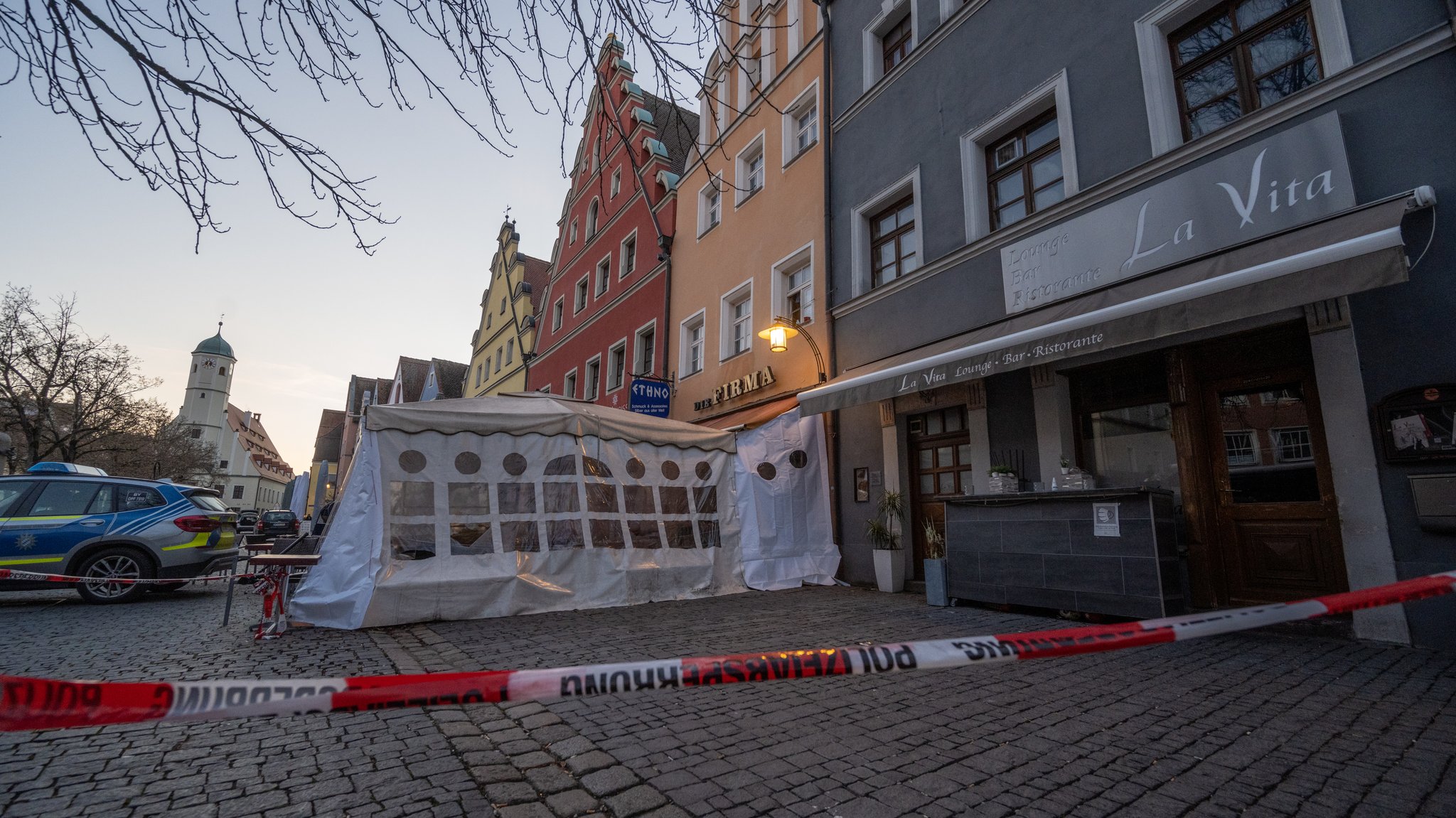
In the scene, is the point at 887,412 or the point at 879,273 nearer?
the point at 887,412

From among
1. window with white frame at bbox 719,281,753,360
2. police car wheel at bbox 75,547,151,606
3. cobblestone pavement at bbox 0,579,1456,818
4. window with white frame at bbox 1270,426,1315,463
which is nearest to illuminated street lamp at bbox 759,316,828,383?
window with white frame at bbox 719,281,753,360

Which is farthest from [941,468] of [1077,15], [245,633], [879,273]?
[245,633]

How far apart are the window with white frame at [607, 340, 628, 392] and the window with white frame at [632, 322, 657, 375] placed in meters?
0.67

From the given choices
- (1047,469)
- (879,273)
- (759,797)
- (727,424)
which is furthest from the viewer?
(727,424)

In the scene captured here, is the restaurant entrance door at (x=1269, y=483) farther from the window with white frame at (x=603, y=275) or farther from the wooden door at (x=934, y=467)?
the window with white frame at (x=603, y=275)

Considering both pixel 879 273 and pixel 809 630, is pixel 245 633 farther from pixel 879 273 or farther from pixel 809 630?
pixel 879 273

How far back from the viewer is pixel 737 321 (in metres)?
13.9

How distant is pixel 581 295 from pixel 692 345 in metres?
8.65

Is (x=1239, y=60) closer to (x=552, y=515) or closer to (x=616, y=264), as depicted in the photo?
(x=552, y=515)

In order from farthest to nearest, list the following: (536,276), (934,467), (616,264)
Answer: (536,276)
(616,264)
(934,467)

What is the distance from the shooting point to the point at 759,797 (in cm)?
259

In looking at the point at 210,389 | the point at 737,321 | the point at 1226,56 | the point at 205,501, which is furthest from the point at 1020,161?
the point at 210,389

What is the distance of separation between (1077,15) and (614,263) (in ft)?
49.0

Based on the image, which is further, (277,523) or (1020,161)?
(277,523)
